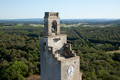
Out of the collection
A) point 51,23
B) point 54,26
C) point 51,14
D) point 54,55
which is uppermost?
point 51,14

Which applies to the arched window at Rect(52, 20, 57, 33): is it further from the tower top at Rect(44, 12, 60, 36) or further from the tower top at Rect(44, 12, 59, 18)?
the tower top at Rect(44, 12, 59, 18)

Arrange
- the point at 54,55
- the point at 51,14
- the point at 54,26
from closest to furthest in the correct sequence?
the point at 54,55
the point at 51,14
the point at 54,26

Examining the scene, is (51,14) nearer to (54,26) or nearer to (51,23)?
(51,23)

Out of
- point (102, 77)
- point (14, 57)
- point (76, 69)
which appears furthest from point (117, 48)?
point (76, 69)

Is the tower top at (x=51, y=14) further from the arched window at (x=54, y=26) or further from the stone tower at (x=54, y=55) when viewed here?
the arched window at (x=54, y=26)

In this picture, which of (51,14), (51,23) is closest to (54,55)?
(51,23)

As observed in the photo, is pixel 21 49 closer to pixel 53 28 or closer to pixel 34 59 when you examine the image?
pixel 34 59

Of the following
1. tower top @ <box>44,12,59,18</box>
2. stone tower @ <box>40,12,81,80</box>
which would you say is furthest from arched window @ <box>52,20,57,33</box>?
tower top @ <box>44,12,59,18</box>

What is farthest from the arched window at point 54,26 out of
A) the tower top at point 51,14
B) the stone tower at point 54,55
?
the tower top at point 51,14

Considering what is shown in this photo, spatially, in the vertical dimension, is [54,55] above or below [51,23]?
below
